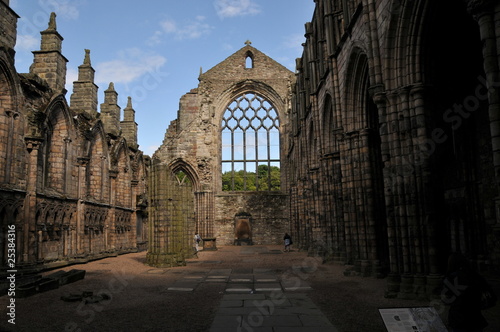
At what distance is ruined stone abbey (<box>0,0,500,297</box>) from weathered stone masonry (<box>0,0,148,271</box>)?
0.06 metres

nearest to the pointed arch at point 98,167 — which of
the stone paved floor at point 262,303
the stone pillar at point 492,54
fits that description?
the stone paved floor at point 262,303

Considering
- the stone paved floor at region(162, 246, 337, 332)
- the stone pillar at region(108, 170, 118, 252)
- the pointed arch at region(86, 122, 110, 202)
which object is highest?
the pointed arch at region(86, 122, 110, 202)

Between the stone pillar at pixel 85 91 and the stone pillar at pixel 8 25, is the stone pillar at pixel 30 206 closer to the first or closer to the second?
the stone pillar at pixel 8 25

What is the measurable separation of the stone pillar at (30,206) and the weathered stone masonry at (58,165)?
0.09ft

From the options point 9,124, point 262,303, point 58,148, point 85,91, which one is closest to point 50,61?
point 58,148

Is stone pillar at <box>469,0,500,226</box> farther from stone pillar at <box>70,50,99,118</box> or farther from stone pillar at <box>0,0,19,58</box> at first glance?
stone pillar at <box>70,50,99,118</box>

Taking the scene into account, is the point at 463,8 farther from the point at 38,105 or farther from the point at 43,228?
the point at 43,228

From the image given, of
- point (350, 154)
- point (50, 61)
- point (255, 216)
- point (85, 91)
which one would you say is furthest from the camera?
point (255, 216)

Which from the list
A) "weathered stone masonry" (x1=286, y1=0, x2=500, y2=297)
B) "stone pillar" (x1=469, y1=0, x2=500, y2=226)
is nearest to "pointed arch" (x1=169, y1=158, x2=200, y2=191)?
"weathered stone masonry" (x1=286, y1=0, x2=500, y2=297)

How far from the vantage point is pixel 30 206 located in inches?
481

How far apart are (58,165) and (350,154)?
1142cm

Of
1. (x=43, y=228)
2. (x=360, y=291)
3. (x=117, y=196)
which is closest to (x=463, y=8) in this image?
(x=360, y=291)

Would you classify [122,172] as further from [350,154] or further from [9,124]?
[350,154]

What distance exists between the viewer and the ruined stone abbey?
23.6ft
